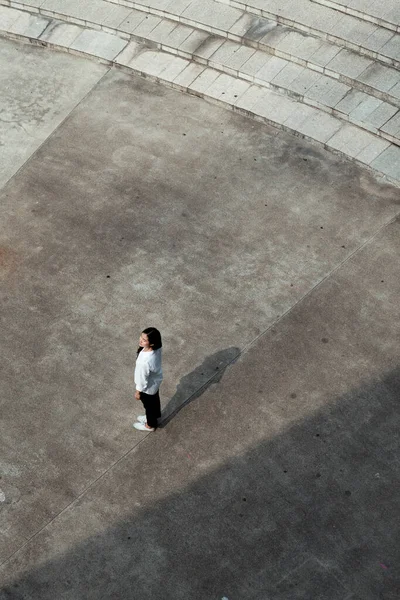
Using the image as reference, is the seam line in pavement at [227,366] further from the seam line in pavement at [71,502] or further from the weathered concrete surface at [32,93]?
the weathered concrete surface at [32,93]

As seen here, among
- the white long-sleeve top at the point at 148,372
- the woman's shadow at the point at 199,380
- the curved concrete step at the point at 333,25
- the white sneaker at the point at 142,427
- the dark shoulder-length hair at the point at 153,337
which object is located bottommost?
the white sneaker at the point at 142,427

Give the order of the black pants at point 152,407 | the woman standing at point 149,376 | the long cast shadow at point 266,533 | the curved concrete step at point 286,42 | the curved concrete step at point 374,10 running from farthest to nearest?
the curved concrete step at point 374,10, the curved concrete step at point 286,42, the black pants at point 152,407, the woman standing at point 149,376, the long cast shadow at point 266,533

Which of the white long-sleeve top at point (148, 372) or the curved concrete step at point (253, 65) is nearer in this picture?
the white long-sleeve top at point (148, 372)

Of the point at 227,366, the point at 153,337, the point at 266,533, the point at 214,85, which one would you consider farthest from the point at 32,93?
the point at 266,533

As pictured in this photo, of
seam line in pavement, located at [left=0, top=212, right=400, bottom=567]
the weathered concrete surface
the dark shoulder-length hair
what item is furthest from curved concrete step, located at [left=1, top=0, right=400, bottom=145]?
the dark shoulder-length hair

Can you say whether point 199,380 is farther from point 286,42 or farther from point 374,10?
point 374,10

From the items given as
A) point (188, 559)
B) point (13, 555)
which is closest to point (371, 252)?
point (188, 559)

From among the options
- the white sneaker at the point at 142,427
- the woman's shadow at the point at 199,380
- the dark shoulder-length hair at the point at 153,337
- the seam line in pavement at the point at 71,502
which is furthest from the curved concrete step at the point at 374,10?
the seam line in pavement at the point at 71,502
